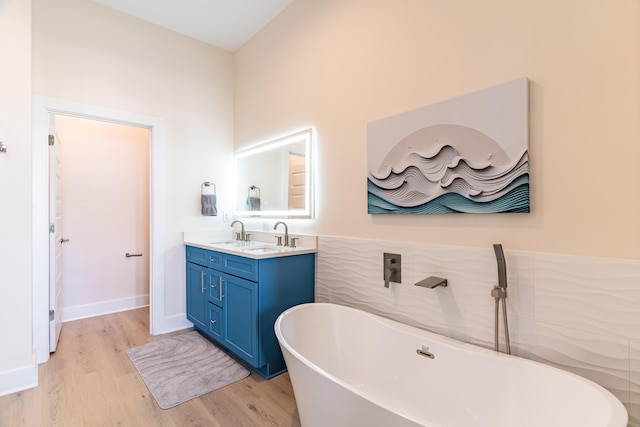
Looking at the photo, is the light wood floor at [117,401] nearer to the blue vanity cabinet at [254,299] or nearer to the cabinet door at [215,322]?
the blue vanity cabinet at [254,299]

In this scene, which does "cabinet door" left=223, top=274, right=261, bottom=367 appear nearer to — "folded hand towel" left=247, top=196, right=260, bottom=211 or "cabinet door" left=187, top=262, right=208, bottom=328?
"cabinet door" left=187, top=262, right=208, bottom=328

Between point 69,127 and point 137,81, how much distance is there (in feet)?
3.70

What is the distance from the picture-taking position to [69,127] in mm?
3445

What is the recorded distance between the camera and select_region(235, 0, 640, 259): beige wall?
125cm

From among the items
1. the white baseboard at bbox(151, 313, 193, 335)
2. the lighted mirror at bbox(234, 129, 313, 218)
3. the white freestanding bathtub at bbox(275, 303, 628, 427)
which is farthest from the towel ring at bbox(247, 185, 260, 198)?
the white freestanding bathtub at bbox(275, 303, 628, 427)

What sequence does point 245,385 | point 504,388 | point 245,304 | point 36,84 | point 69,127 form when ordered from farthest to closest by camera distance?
point 69,127
point 36,84
point 245,304
point 245,385
point 504,388

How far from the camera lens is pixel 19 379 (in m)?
2.08

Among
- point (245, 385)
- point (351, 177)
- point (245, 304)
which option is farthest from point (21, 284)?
point (351, 177)

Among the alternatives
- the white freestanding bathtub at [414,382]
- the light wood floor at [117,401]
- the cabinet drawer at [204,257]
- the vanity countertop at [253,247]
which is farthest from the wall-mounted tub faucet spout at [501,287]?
the cabinet drawer at [204,257]

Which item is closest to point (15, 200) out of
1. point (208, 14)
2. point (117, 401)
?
point (117, 401)

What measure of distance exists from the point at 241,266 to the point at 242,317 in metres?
0.38

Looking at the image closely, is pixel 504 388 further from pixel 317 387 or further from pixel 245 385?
pixel 245 385

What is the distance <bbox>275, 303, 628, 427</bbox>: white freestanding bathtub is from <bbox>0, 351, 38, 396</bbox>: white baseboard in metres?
1.80

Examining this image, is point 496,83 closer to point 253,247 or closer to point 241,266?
point 241,266
